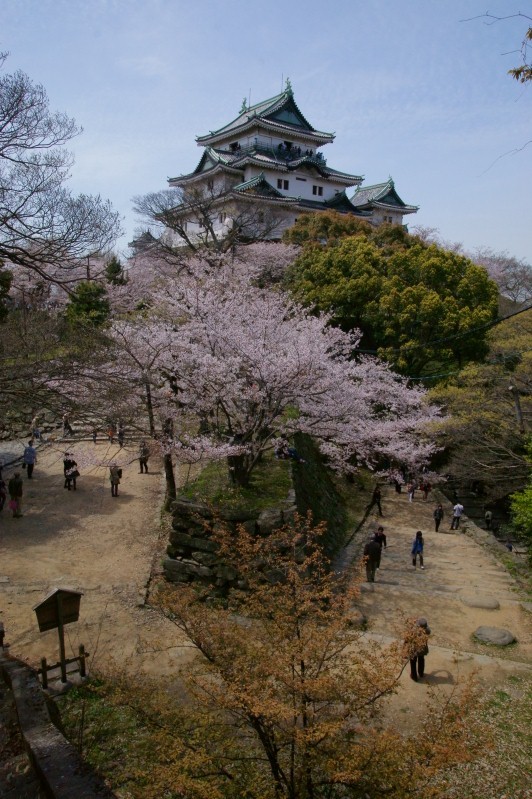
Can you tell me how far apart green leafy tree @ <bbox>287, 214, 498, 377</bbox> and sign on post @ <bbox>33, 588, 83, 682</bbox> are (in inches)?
621

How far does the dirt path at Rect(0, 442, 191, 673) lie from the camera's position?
866 cm

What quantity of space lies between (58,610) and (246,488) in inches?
211

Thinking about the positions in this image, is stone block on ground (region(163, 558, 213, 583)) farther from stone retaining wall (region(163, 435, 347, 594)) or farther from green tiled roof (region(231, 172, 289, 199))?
green tiled roof (region(231, 172, 289, 199))

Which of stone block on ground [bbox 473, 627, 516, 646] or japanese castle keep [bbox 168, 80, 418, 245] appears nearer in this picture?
stone block on ground [bbox 473, 627, 516, 646]

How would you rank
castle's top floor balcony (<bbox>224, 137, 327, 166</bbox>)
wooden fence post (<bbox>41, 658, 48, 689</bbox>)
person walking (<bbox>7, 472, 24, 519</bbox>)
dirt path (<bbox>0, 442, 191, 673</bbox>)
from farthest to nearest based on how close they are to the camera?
1. castle's top floor balcony (<bbox>224, 137, 327, 166</bbox>)
2. person walking (<bbox>7, 472, 24, 519</bbox>)
3. dirt path (<bbox>0, 442, 191, 673</bbox>)
4. wooden fence post (<bbox>41, 658, 48, 689</bbox>)

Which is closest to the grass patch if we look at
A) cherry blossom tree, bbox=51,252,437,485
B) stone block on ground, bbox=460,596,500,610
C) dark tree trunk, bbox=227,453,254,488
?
dark tree trunk, bbox=227,453,254,488

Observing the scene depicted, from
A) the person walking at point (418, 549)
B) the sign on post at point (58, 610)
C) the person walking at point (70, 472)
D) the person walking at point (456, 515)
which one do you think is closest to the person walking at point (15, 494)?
the person walking at point (70, 472)

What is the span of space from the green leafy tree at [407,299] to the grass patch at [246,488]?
955cm

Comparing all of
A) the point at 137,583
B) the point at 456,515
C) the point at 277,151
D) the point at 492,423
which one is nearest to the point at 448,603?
the point at 456,515

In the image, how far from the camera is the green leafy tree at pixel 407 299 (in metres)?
21.9

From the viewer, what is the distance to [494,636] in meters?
9.23

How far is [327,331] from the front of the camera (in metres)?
18.8

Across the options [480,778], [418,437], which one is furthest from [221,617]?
[418,437]

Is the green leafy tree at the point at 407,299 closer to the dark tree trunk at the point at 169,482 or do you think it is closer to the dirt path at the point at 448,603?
the dirt path at the point at 448,603
